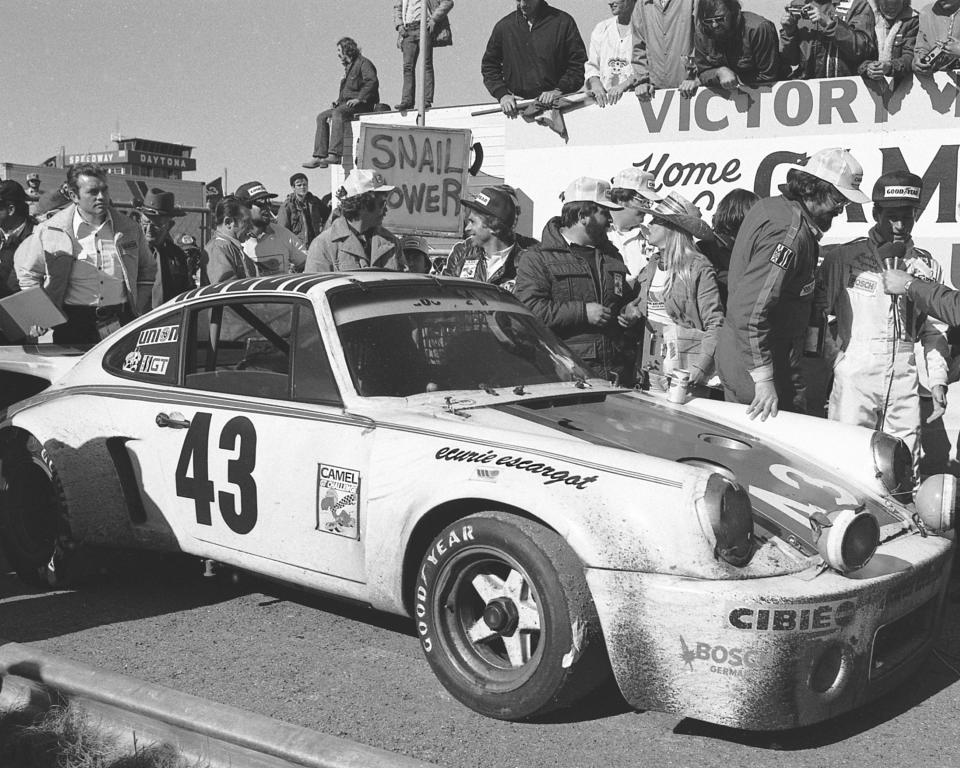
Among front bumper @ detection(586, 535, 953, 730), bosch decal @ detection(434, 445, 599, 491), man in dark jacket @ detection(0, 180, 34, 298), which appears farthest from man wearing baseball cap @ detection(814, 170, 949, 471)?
man in dark jacket @ detection(0, 180, 34, 298)

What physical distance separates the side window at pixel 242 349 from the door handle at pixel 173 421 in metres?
0.15

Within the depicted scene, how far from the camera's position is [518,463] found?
337 cm

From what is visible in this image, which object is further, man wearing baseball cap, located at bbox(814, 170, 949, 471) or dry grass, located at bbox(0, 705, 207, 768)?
man wearing baseball cap, located at bbox(814, 170, 949, 471)

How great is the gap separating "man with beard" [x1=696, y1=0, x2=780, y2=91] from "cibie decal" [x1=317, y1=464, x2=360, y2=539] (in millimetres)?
4427

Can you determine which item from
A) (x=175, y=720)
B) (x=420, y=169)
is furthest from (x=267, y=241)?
(x=175, y=720)

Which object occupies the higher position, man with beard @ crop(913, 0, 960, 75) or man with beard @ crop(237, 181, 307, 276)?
man with beard @ crop(913, 0, 960, 75)

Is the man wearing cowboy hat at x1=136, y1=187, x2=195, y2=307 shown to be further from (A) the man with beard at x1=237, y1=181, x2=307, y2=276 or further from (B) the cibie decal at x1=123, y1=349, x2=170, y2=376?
(B) the cibie decal at x1=123, y1=349, x2=170, y2=376

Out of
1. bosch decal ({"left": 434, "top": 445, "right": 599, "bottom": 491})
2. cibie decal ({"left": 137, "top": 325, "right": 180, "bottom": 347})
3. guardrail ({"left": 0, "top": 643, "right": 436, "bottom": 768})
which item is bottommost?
guardrail ({"left": 0, "top": 643, "right": 436, "bottom": 768})

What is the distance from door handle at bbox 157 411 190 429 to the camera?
436 centimetres

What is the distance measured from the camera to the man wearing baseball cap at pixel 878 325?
5.21 m

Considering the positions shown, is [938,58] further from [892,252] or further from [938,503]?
[938,503]

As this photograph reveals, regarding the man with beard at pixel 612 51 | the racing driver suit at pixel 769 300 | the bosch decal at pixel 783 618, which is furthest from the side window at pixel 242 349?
the man with beard at pixel 612 51

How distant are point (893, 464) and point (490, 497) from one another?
1615 mm

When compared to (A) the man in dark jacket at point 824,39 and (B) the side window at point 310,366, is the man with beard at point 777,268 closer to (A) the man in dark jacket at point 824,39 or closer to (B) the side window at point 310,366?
(B) the side window at point 310,366
